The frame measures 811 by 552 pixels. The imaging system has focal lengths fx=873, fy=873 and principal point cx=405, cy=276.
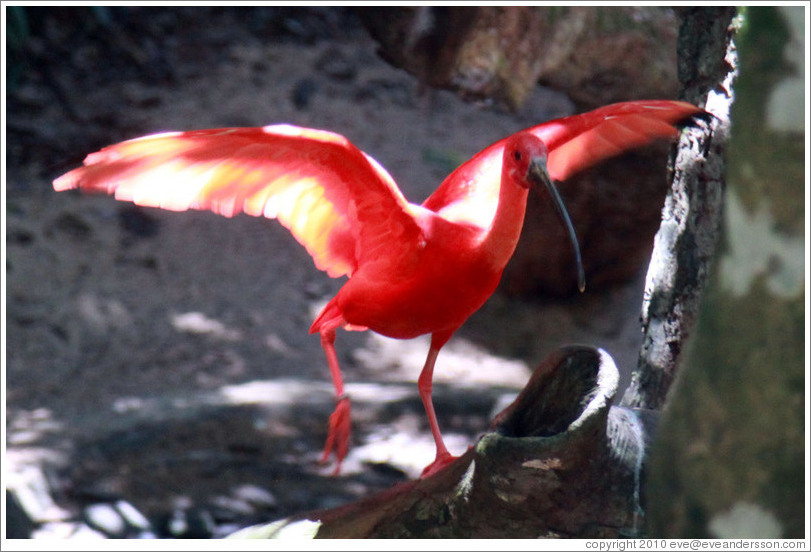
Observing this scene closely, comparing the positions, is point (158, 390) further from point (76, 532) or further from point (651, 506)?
point (651, 506)

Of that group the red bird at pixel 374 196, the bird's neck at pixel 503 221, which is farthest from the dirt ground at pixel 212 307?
the bird's neck at pixel 503 221

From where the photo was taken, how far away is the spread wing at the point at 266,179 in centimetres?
222

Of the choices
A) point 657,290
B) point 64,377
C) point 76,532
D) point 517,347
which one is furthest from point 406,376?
point 657,290

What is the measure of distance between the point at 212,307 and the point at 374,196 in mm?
3616

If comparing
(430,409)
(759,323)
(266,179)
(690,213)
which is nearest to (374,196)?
(266,179)

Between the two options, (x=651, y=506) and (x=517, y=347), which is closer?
(x=651, y=506)

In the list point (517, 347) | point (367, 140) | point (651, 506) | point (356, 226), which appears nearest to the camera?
point (651, 506)

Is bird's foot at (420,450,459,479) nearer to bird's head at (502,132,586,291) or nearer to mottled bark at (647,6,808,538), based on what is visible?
bird's head at (502,132,586,291)

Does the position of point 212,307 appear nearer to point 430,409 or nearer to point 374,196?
point 430,409

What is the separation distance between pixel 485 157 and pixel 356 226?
44cm

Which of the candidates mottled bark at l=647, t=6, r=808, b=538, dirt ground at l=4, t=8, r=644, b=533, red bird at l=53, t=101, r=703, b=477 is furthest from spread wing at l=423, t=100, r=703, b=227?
dirt ground at l=4, t=8, r=644, b=533

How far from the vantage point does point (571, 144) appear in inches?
108

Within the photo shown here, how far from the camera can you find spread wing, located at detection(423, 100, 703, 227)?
236 cm

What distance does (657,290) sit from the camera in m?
2.83
